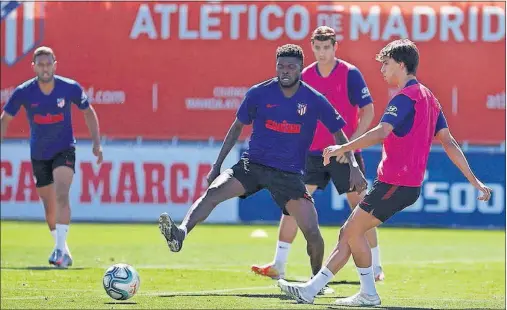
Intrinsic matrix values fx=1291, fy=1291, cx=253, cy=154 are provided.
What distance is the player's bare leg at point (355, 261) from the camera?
10375mm

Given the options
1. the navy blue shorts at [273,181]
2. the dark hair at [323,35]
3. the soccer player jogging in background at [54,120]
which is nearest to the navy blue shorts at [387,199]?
the navy blue shorts at [273,181]

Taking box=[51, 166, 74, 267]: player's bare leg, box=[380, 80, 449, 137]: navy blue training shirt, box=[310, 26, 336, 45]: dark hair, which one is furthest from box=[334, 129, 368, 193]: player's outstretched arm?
box=[51, 166, 74, 267]: player's bare leg

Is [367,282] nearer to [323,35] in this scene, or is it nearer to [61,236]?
[323,35]

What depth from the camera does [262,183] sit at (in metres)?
11.4

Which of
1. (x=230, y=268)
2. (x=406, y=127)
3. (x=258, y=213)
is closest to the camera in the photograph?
(x=406, y=127)

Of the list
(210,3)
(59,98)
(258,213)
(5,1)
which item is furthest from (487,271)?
(5,1)

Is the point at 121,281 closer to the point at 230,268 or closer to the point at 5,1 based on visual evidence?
the point at 230,268

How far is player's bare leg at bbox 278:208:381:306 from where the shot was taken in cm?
1038

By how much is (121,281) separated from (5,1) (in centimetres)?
1455

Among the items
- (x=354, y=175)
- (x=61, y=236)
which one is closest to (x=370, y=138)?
(x=354, y=175)

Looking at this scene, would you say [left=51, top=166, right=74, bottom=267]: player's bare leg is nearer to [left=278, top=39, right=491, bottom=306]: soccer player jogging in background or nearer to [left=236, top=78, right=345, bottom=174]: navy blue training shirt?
[left=236, top=78, right=345, bottom=174]: navy blue training shirt

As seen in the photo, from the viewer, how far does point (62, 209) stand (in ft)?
49.1

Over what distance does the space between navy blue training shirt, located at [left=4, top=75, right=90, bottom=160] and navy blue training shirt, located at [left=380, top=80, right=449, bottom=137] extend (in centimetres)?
581

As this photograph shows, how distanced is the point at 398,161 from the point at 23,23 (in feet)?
49.2
